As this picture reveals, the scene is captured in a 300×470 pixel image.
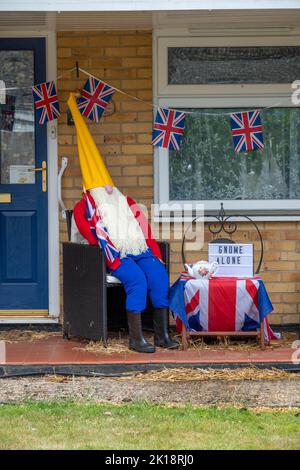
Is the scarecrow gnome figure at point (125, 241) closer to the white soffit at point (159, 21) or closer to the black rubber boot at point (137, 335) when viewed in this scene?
the black rubber boot at point (137, 335)

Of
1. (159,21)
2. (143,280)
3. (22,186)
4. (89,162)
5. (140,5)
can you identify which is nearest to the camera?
(140,5)

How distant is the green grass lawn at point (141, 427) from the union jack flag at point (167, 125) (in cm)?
276

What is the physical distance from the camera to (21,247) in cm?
828

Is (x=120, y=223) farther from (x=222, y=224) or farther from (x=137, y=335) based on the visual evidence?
(x=222, y=224)

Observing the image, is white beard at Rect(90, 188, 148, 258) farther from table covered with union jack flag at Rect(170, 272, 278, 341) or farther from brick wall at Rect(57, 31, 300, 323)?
brick wall at Rect(57, 31, 300, 323)

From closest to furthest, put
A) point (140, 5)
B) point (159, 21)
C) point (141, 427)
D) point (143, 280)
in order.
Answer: point (141, 427), point (140, 5), point (143, 280), point (159, 21)

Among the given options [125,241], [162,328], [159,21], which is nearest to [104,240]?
[125,241]

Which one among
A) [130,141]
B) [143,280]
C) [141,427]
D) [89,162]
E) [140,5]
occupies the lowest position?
[141,427]

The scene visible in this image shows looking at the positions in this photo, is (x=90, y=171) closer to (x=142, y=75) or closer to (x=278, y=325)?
(x=142, y=75)

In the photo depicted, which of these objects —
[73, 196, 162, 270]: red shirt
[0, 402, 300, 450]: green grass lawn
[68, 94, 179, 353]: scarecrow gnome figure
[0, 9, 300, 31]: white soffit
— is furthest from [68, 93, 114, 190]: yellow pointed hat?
[0, 402, 300, 450]: green grass lawn

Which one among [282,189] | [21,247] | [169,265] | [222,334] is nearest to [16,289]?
[21,247]

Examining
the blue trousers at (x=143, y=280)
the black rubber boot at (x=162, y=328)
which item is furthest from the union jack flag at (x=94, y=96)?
the black rubber boot at (x=162, y=328)

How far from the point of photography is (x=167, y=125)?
8.15 m

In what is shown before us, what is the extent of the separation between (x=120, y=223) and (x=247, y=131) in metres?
1.49
